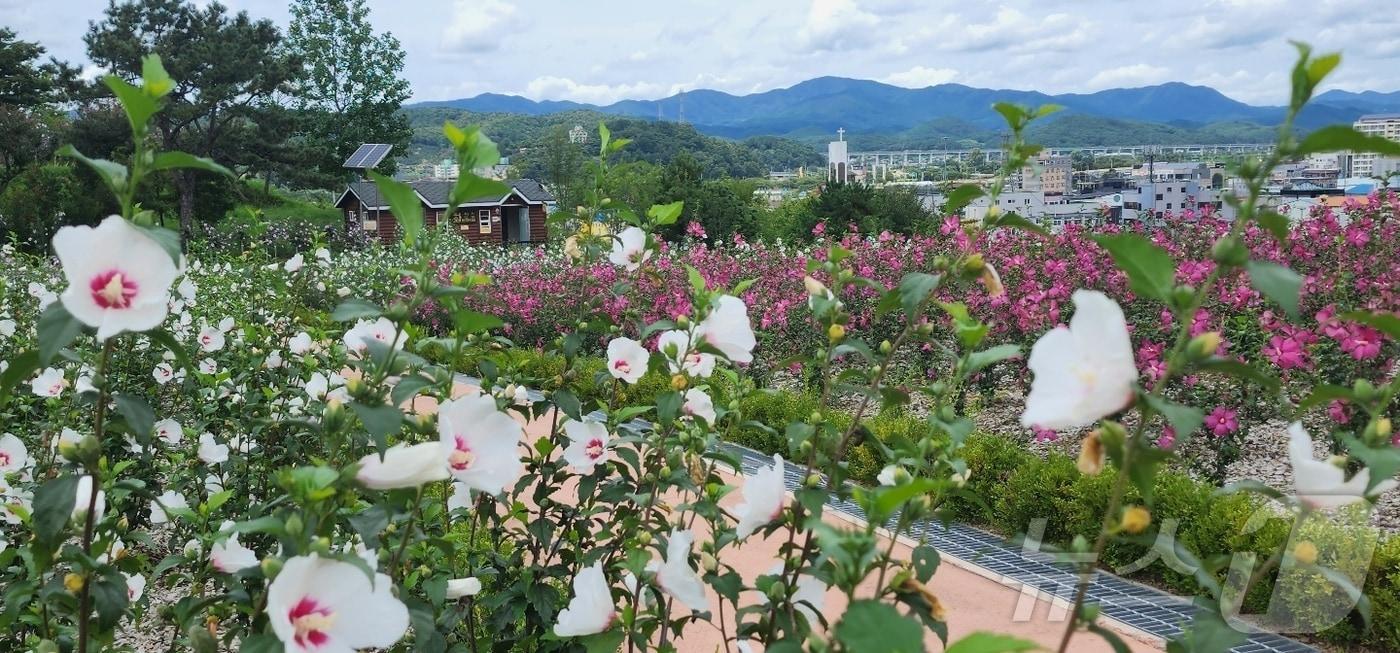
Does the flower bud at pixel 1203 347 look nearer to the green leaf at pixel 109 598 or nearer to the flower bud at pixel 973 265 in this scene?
the flower bud at pixel 973 265

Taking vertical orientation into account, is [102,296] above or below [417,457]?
above

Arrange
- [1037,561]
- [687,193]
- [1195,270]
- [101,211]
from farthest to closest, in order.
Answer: [101,211] < [687,193] < [1195,270] < [1037,561]

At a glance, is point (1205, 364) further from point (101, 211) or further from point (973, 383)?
point (101, 211)

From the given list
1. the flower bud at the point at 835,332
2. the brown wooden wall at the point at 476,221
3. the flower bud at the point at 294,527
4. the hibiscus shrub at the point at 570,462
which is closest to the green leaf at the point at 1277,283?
the hibiscus shrub at the point at 570,462

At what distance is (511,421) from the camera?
3.43 ft

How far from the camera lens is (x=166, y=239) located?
905mm

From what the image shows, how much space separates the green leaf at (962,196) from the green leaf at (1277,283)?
0.48 meters

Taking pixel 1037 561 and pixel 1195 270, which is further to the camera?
pixel 1195 270

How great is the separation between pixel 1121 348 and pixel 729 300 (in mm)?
835

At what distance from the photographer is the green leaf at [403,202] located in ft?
3.00

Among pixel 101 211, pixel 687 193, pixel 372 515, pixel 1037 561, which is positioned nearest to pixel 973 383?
pixel 1037 561

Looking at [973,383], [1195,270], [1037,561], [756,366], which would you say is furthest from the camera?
[756,366]

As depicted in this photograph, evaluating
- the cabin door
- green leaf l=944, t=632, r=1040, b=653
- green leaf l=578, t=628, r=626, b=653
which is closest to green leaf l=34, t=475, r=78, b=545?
green leaf l=578, t=628, r=626, b=653

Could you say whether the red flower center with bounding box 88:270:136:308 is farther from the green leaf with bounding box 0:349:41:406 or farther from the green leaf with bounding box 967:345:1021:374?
the green leaf with bounding box 967:345:1021:374
